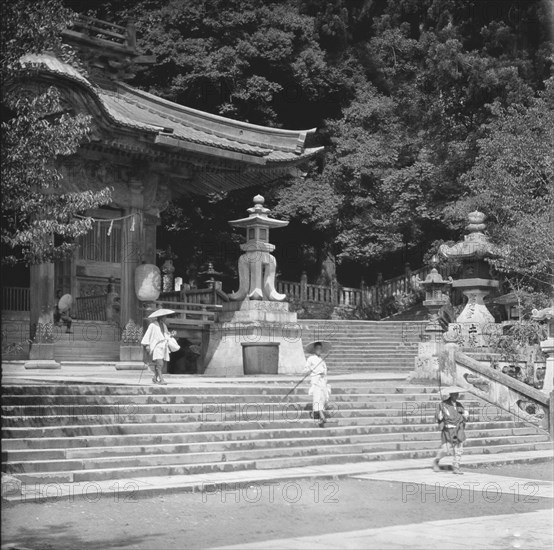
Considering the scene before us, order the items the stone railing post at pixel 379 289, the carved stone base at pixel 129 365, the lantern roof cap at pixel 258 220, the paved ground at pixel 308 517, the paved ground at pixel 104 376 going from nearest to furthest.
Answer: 1. the paved ground at pixel 308 517
2. the paved ground at pixel 104 376
3. the carved stone base at pixel 129 365
4. the lantern roof cap at pixel 258 220
5. the stone railing post at pixel 379 289

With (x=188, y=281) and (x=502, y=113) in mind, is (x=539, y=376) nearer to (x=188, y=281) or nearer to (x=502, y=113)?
(x=502, y=113)

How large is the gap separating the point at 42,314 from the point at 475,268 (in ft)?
41.5

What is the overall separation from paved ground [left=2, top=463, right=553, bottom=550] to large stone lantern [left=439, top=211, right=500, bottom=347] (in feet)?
44.2

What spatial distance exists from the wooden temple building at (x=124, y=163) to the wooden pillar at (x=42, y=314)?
0.02 meters

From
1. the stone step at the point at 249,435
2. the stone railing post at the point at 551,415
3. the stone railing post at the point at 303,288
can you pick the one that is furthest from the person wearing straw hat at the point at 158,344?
the stone railing post at the point at 303,288

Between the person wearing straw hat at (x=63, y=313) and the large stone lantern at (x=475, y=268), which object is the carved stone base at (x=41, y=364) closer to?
the person wearing straw hat at (x=63, y=313)

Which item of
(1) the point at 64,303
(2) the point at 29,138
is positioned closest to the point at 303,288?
(1) the point at 64,303

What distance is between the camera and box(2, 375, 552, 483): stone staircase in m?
12.2

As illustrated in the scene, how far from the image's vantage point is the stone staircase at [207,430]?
1225cm

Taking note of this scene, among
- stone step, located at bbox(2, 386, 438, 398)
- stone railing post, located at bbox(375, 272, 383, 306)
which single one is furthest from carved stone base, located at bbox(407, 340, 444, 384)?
stone railing post, located at bbox(375, 272, 383, 306)

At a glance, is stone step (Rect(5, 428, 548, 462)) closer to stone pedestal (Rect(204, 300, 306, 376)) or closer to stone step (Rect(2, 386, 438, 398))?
stone step (Rect(2, 386, 438, 398))

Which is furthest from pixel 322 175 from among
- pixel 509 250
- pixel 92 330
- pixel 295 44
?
pixel 92 330

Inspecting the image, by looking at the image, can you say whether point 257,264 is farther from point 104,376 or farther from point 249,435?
point 249,435

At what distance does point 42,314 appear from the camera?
21.4m
